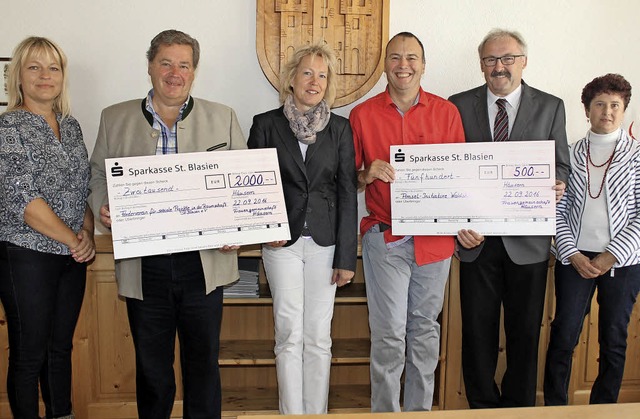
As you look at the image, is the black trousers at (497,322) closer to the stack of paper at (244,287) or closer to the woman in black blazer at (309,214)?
the woman in black blazer at (309,214)

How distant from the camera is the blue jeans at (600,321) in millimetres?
2531

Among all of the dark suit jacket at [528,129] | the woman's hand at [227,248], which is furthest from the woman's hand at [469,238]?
the woman's hand at [227,248]

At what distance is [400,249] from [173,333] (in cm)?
99

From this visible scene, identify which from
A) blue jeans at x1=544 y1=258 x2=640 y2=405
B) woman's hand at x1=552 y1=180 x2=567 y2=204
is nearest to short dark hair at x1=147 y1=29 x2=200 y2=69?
woman's hand at x1=552 y1=180 x2=567 y2=204

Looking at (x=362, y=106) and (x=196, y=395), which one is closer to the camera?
Answer: (x=196, y=395)

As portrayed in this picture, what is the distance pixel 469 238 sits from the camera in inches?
94.7

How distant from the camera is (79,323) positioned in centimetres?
269

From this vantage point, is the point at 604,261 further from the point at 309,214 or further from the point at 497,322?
the point at 309,214

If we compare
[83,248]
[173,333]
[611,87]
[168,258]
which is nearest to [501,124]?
[611,87]

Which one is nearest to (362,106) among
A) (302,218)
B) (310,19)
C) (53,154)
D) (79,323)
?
(302,218)

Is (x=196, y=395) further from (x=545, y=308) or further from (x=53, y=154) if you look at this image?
(x=545, y=308)

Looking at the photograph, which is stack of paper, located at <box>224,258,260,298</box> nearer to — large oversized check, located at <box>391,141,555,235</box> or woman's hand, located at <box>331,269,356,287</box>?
woman's hand, located at <box>331,269,356,287</box>

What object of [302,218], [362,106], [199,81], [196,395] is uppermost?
[199,81]

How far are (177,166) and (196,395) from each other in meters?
0.93
